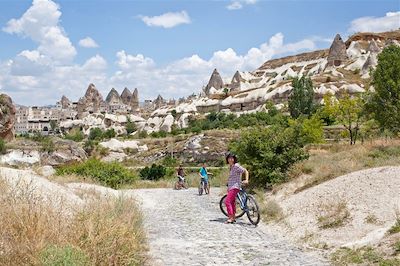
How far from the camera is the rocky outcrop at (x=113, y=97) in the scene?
188 metres

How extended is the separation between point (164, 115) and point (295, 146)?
80257 mm

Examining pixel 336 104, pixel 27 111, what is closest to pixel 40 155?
pixel 336 104

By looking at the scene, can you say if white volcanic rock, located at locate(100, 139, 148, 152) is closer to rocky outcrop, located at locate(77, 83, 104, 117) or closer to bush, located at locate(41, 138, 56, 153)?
bush, located at locate(41, 138, 56, 153)

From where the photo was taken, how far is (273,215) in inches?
422

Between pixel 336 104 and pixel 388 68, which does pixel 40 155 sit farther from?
pixel 388 68

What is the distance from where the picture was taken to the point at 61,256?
177 inches

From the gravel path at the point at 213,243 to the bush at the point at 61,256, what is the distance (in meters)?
1.85

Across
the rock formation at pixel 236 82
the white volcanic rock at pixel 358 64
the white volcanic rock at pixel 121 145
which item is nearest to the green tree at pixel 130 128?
the rock formation at pixel 236 82

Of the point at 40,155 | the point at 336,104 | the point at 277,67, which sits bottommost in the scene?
the point at 40,155

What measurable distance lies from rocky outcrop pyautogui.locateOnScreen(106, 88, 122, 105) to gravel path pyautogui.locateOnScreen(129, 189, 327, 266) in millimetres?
178820

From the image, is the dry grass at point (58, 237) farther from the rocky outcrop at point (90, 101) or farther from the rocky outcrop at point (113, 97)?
the rocky outcrop at point (113, 97)

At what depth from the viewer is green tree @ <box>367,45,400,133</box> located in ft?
67.1

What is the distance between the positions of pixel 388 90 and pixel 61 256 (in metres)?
19.4

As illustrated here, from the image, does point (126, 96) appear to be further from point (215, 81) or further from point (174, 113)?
point (174, 113)
